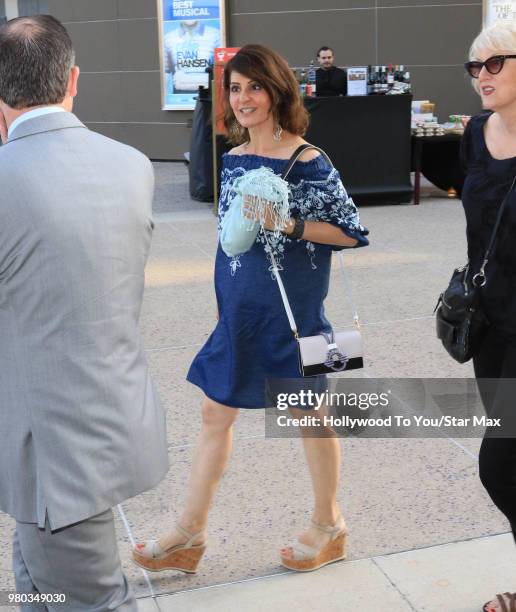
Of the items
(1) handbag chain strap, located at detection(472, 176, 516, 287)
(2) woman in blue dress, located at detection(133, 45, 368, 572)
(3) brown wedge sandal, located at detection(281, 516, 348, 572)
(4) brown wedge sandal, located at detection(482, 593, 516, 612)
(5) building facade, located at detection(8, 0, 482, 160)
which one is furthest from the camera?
(5) building facade, located at detection(8, 0, 482, 160)

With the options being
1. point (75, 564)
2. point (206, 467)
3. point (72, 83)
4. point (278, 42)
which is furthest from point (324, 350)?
point (278, 42)

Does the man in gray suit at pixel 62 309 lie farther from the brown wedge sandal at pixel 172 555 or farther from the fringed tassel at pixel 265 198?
the brown wedge sandal at pixel 172 555

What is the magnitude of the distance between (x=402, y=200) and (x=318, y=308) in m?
8.67

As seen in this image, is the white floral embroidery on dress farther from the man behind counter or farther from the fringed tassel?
the man behind counter

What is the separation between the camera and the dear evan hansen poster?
16.8 metres

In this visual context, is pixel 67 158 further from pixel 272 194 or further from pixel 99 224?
pixel 272 194

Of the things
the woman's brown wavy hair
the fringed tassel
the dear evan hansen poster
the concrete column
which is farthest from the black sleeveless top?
the concrete column

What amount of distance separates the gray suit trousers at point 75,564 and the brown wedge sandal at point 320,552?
3.94ft

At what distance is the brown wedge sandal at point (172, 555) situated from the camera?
11.2ft

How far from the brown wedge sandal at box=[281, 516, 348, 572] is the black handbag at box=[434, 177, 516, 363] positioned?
880mm

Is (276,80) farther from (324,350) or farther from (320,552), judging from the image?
(320,552)

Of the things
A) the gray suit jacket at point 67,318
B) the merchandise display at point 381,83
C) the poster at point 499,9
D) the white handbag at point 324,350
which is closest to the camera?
the gray suit jacket at point 67,318

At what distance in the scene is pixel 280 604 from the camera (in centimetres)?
327

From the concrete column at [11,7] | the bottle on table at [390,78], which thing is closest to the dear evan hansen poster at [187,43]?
the concrete column at [11,7]
